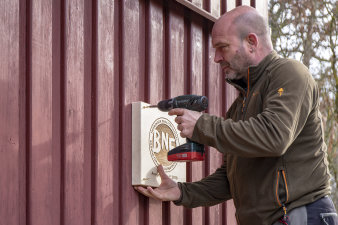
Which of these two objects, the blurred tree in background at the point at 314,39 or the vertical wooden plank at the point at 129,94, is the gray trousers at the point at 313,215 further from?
the blurred tree in background at the point at 314,39

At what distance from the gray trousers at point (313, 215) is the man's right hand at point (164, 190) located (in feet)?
3.18

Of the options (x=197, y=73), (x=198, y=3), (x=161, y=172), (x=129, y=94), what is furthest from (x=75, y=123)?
(x=198, y=3)

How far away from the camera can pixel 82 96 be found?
14.2ft

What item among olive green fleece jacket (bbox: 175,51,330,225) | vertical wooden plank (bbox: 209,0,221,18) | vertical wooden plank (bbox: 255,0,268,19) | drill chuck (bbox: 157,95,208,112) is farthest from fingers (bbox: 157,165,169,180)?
vertical wooden plank (bbox: 255,0,268,19)

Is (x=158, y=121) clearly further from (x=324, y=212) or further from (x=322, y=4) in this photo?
(x=322, y=4)

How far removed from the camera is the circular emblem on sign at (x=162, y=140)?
4938 millimetres

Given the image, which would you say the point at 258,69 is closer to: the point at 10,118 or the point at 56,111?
the point at 56,111

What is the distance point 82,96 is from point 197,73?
170 centimetres

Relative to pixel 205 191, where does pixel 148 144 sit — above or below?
above

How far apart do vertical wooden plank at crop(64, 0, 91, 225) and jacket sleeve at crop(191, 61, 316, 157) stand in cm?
82

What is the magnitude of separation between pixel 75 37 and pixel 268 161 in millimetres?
1487

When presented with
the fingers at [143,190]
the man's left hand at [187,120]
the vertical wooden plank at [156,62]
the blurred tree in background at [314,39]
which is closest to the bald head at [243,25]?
the man's left hand at [187,120]

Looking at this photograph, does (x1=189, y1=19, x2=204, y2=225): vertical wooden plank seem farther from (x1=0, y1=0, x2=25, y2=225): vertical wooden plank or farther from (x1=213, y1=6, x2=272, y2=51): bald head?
(x1=0, y1=0, x2=25, y2=225): vertical wooden plank

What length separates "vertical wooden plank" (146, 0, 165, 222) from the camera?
→ 5.02m
